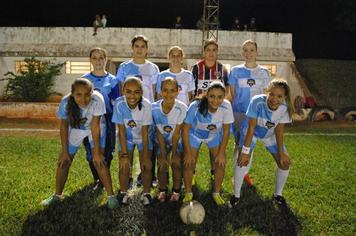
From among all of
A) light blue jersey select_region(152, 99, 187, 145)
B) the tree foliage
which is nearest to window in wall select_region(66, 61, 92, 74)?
the tree foliage

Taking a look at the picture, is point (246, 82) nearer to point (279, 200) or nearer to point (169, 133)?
point (169, 133)

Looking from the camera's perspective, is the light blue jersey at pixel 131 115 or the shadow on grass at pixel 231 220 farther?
the light blue jersey at pixel 131 115

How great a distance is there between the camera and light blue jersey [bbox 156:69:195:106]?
508 cm

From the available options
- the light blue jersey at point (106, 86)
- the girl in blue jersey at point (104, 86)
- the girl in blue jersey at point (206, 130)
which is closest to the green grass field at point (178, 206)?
the girl in blue jersey at point (206, 130)

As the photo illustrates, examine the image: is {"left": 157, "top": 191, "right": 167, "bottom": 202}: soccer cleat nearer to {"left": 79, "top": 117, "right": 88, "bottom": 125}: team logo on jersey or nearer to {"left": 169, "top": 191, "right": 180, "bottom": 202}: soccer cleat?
{"left": 169, "top": 191, "right": 180, "bottom": 202}: soccer cleat

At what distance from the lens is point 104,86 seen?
4844mm

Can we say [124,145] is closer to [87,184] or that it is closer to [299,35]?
[87,184]

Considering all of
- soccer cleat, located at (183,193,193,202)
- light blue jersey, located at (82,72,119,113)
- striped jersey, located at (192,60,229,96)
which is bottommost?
soccer cleat, located at (183,193,193,202)

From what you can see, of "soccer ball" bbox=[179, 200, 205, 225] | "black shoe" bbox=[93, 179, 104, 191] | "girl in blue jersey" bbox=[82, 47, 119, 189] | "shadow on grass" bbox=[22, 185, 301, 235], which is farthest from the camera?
"black shoe" bbox=[93, 179, 104, 191]

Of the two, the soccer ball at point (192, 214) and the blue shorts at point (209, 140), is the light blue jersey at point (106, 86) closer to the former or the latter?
the blue shorts at point (209, 140)

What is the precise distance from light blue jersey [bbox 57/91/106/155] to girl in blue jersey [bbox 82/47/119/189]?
0.38 meters

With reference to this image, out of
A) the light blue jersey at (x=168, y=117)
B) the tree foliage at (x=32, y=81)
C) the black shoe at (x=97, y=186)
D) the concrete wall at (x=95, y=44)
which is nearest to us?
the light blue jersey at (x=168, y=117)

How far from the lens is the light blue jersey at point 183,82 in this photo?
5.08 m

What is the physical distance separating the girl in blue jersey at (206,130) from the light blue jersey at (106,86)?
1.20 m
